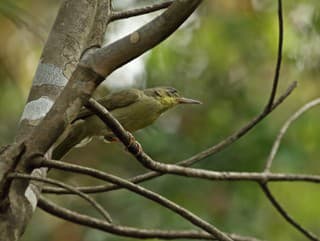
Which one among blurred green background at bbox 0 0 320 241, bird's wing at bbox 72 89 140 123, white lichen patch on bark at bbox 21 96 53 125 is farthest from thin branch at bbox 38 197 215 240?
blurred green background at bbox 0 0 320 241

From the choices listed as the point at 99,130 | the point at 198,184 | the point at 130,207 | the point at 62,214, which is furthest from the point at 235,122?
the point at 62,214

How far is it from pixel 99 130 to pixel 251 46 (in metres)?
3.16

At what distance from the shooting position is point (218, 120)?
6234mm

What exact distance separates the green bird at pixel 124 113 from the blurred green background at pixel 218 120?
37cm

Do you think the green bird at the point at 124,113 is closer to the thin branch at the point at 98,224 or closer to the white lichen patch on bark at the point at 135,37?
the thin branch at the point at 98,224

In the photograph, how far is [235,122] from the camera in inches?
241

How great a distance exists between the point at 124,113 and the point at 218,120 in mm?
2077

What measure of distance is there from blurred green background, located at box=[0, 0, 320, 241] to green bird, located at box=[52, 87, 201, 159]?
37cm

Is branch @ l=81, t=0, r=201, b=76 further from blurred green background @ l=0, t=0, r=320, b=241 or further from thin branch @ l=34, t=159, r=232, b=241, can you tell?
blurred green background @ l=0, t=0, r=320, b=241

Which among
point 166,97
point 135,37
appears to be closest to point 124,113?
point 166,97

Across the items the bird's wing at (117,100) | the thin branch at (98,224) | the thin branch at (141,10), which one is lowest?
the thin branch at (98,224)

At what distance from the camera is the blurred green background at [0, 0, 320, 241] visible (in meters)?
5.58

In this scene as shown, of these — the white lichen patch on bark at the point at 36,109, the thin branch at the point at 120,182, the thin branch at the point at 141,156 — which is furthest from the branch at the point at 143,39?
the white lichen patch on bark at the point at 36,109

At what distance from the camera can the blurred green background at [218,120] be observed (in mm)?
5578
